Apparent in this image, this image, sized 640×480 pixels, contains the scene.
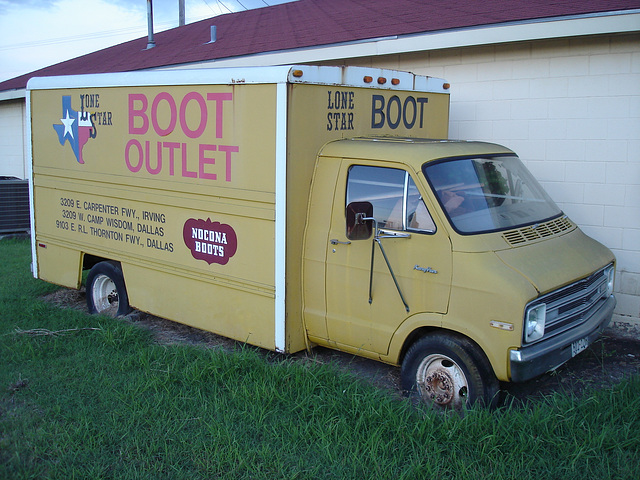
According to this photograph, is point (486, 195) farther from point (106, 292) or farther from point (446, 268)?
point (106, 292)

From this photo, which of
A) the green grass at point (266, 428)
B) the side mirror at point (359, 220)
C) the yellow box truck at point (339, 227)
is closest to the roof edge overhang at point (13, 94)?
the yellow box truck at point (339, 227)

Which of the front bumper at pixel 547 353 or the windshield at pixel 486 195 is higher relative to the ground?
the windshield at pixel 486 195

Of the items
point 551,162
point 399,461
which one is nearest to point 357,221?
point 399,461

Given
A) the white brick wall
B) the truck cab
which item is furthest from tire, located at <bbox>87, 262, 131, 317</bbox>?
the white brick wall

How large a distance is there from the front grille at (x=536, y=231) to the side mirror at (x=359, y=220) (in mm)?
1007

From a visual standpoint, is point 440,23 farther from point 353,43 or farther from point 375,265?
point 375,265

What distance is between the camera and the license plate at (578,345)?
15.6 ft

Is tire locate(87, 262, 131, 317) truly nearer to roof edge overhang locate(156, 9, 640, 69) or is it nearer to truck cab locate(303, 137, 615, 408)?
truck cab locate(303, 137, 615, 408)

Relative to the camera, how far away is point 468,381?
4.57 metres

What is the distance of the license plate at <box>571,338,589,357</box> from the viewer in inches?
187

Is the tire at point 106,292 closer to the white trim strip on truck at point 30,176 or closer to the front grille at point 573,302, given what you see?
the white trim strip on truck at point 30,176

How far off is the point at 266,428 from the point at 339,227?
1695 millimetres

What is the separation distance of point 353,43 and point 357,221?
4.67 m

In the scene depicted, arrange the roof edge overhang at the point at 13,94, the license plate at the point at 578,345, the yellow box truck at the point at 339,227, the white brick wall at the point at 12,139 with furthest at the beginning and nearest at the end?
the white brick wall at the point at 12,139
the roof edge overhang at the point at 13,94
the license plate at the point at 578,345
the yellow box truck at the point at 339,227
